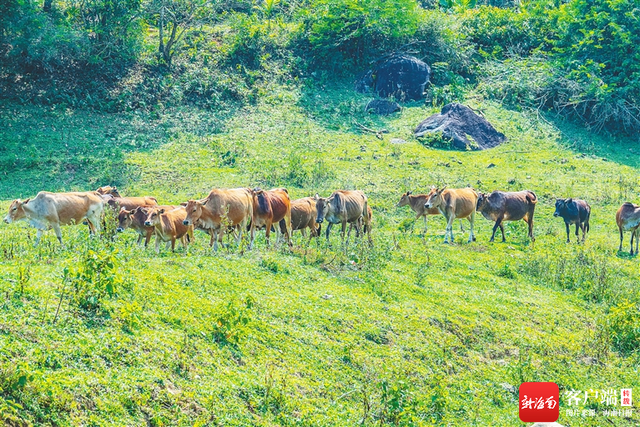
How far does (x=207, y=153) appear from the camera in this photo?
27469mm

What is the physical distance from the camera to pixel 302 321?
11.1 meters

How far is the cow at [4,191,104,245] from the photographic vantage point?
1633 centimetres

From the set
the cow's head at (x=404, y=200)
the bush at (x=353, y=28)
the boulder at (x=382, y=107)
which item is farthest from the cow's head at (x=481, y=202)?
the bush at (x=353, y=28)

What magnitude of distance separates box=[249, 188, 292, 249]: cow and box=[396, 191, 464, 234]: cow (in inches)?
228

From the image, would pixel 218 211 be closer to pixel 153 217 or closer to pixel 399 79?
pixel 153 217

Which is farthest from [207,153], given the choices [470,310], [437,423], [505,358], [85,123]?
[437,423]

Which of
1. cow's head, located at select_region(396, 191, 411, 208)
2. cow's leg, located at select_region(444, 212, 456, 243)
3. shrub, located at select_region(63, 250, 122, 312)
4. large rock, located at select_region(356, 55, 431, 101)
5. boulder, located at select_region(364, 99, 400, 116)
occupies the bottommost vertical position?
cow's leg, located at select_region(444, 212, 456, 243)

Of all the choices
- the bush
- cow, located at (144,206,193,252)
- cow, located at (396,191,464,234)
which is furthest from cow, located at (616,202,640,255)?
the bush

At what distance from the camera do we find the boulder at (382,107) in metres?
35.4

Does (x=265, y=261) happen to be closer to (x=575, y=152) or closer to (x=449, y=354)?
(x=449, y=354)

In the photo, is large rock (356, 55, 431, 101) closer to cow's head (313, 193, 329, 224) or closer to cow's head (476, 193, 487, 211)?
cow's head (476, 193, 487, 211)

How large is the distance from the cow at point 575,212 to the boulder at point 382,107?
1479 cm

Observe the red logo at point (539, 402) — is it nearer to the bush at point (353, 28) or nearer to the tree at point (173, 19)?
the tree at point (173, 19)

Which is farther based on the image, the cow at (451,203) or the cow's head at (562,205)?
the cow's head at (562,205)
